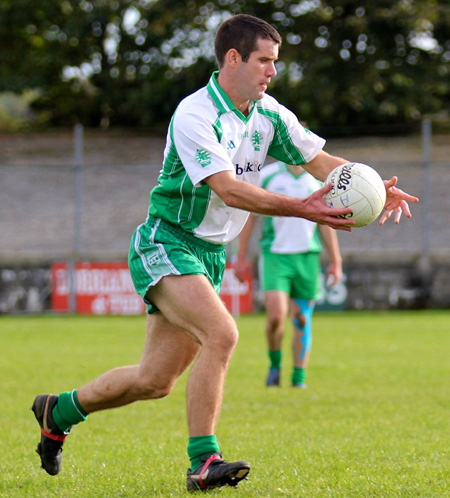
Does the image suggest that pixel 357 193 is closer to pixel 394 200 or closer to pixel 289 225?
pixel 394 200

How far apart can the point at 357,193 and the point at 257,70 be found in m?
0.83

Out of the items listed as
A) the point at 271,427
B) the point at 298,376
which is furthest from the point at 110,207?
the point at 271,427

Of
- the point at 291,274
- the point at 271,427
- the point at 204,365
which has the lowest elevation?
the point at 271,427

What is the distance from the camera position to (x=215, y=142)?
449 centimetres

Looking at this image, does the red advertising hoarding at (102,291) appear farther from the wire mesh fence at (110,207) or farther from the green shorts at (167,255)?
the green shorts at (167,255)

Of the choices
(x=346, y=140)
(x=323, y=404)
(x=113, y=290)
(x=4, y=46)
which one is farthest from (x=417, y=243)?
(x=4, y=46)

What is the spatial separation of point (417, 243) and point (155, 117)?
41.3 feet

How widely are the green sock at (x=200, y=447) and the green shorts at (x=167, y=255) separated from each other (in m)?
0.76

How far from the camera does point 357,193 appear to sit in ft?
14.6

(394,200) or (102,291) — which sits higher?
(394,200)

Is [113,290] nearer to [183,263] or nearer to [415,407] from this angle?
[415,407]

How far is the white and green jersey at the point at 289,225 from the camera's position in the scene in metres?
8.91

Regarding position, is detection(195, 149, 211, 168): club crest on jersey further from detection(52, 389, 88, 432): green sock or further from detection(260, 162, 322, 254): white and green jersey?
detection(260, 162, 322, 254): white and green jersey

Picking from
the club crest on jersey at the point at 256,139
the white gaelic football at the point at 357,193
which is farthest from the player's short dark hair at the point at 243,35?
the white gaelic football at the point at 357,193
